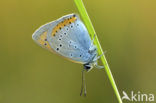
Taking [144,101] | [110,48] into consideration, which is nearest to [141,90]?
[144,101]

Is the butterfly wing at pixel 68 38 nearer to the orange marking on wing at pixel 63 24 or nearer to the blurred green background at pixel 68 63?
A: the orange marking on wing at pixel 63 24

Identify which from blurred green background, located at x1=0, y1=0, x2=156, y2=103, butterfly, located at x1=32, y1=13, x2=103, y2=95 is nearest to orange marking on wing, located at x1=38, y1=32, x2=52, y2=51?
butterfly, located at x1=32, y1=13, x2=103, y2=95

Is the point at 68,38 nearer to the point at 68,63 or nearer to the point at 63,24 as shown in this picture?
the point at 63,24

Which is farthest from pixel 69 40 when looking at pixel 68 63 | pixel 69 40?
pixel 68 63

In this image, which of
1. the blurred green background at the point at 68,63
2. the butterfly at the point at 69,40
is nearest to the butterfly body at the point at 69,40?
the butterfly at the point at 69,40

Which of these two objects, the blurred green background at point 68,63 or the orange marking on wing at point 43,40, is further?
the blurred green background at point 68,63

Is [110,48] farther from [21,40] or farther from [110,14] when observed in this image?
[21,40]
